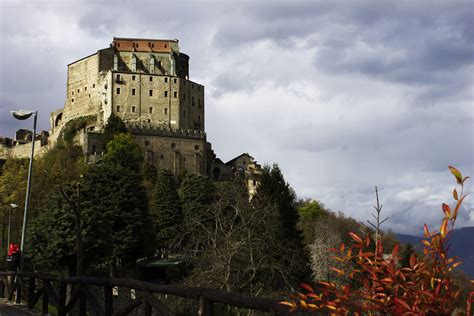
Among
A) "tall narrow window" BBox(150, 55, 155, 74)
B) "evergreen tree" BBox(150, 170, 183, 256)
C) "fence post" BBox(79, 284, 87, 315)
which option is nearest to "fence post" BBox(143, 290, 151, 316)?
"fence post" BBox(79, 284, 87, 315)

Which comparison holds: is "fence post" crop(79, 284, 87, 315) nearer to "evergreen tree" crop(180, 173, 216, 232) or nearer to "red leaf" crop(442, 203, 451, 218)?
"red leaf" crop(442, 203, 451, 218)

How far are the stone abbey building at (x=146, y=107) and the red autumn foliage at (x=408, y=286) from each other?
8965 cm

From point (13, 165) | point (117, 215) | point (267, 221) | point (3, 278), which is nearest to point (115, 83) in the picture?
point (13, 165)

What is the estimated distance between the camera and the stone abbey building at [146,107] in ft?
324

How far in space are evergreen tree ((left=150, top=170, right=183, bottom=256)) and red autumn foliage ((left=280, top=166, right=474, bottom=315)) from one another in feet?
168

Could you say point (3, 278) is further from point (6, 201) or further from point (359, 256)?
point (6, 201)

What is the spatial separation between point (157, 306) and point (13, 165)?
70.5 m

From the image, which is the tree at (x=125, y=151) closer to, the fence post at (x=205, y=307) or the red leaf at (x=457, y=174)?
the fence post at (x=205, y=307)

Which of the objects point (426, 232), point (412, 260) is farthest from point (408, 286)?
point (426, 232)

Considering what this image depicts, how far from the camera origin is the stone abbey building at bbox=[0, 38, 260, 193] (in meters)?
98.7

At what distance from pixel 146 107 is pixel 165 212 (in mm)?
50819

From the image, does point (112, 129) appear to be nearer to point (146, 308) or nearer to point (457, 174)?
point (146, 308)

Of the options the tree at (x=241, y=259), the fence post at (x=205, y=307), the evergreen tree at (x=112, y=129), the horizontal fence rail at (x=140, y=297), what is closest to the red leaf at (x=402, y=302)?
the horizontal fence rail at (x=140, y=297)

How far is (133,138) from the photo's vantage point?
94.4 m
